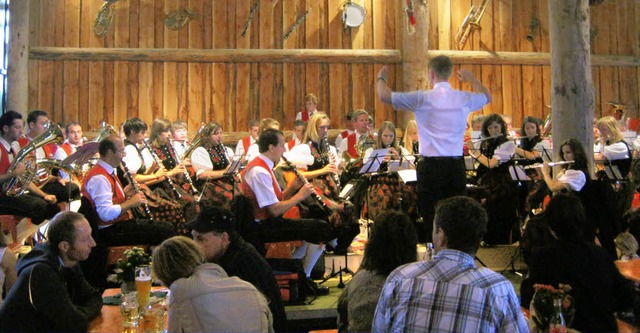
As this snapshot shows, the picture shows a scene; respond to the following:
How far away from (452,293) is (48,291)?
201cm

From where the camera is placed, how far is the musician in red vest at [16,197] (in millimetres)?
6637

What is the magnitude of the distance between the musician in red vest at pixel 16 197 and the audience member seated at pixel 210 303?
4.00 m

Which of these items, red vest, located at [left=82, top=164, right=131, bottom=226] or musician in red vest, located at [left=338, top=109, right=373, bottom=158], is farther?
musician in red vest, located at [left=338, top=109, right=373, bottom=158]

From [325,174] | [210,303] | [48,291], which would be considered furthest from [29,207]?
[210,303]

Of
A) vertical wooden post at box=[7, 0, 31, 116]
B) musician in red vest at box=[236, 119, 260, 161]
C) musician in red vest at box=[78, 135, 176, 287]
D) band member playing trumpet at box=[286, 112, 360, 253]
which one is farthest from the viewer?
vertical wooden post at box=[7, 0, 31, 116]

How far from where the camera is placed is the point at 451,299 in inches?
104

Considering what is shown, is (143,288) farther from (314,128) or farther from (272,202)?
(314,128)

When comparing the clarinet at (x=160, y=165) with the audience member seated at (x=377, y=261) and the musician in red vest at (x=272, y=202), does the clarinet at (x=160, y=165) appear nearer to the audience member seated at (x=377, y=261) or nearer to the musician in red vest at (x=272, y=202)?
the musician in red vest at (x=272, y=202)

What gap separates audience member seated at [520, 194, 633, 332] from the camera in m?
3.73

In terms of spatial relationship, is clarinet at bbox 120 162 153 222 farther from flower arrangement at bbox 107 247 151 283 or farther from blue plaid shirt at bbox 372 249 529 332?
blue plaid shirt at bbox 372 249 529 332

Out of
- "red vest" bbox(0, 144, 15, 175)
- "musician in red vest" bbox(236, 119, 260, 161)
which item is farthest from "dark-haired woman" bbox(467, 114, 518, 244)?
"red vest" bbox(0, 144, 15, 175)

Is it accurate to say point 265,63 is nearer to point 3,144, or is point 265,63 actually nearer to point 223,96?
point 223,96

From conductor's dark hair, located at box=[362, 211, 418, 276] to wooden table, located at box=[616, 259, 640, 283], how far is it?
183 centimetres

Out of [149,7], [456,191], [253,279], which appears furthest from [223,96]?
[253,279]
